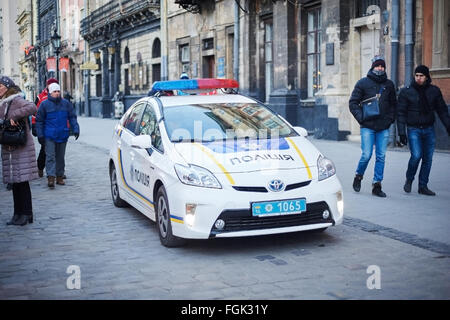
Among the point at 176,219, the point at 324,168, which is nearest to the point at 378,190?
the point at 324,168

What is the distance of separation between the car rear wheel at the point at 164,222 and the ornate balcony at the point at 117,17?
25.4 m

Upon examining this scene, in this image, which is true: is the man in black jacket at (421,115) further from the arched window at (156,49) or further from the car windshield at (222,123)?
the arched window at (156,49)

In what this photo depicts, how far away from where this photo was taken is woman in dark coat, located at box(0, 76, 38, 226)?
7.85 meters

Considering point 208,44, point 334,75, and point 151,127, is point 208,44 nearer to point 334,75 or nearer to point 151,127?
point 334,75

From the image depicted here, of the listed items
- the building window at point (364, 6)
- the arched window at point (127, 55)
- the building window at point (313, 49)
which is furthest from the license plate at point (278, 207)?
the arched window at point (127, 55)

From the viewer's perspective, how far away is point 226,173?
20.5 ft

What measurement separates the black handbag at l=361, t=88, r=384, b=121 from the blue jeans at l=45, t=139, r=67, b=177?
530cm

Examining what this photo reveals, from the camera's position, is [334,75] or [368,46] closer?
[368,46]

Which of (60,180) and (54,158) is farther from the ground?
(54,158)

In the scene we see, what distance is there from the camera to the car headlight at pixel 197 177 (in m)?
6.18

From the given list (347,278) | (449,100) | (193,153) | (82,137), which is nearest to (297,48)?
(449,100)

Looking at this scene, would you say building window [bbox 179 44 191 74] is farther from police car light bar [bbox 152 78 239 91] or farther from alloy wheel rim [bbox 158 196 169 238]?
alloy wheel rim [bbox 158 196 169 238]

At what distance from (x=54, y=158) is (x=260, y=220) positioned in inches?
244

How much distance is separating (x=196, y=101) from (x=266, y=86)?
15117 mm
